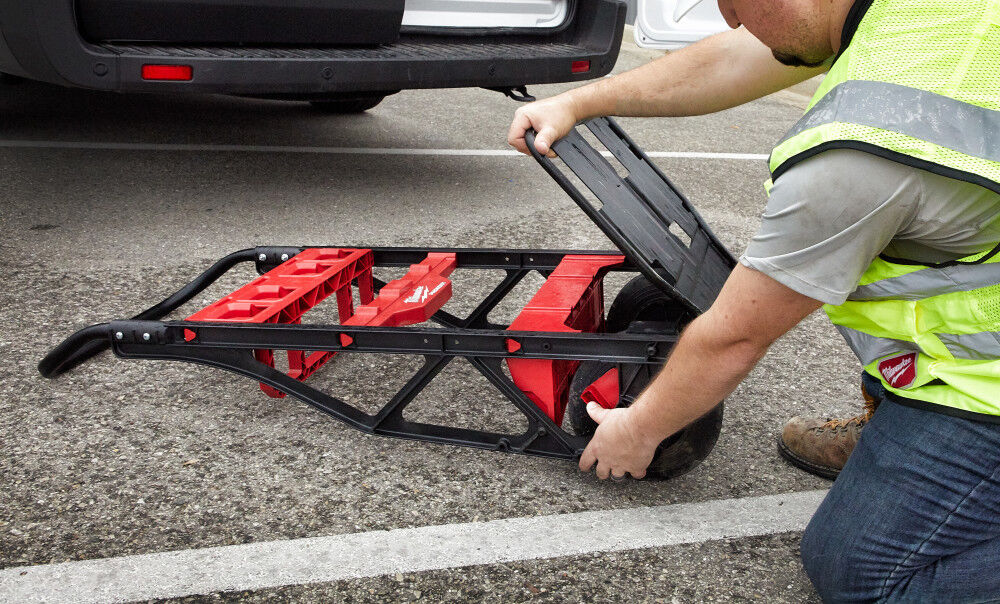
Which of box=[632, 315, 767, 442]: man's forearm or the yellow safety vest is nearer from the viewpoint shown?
the yellow safety vest

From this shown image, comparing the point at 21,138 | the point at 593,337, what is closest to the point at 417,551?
the point at 593,337

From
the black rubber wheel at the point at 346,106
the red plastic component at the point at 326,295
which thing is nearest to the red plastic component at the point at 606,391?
the red plastic component at the point at 326,295

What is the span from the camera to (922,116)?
4.55ft

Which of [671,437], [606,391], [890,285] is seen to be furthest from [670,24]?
[890,285]

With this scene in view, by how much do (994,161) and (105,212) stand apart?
12.2 ft

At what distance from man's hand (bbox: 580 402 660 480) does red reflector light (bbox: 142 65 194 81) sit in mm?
2151

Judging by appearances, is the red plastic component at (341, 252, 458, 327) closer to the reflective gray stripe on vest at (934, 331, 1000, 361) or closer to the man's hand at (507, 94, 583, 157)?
the man's hand at (507, 94, 583, 157)

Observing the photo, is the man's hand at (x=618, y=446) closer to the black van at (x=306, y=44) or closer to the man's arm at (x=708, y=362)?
the man's arm at (x=708, y=362)

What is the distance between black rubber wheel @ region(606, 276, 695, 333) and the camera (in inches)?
104

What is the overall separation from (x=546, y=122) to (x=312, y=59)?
5.47 feet

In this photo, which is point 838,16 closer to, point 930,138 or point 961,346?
point 930,138

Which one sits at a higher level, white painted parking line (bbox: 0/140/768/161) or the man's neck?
the man's neck

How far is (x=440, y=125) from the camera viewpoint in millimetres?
6098

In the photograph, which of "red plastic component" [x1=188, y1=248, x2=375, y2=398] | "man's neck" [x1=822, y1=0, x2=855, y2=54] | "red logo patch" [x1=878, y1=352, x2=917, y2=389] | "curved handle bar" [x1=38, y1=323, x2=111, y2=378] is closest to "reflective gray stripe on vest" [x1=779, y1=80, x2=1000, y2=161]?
"man's neck" [x1=822, y1=0, x2=855, y2=54]
